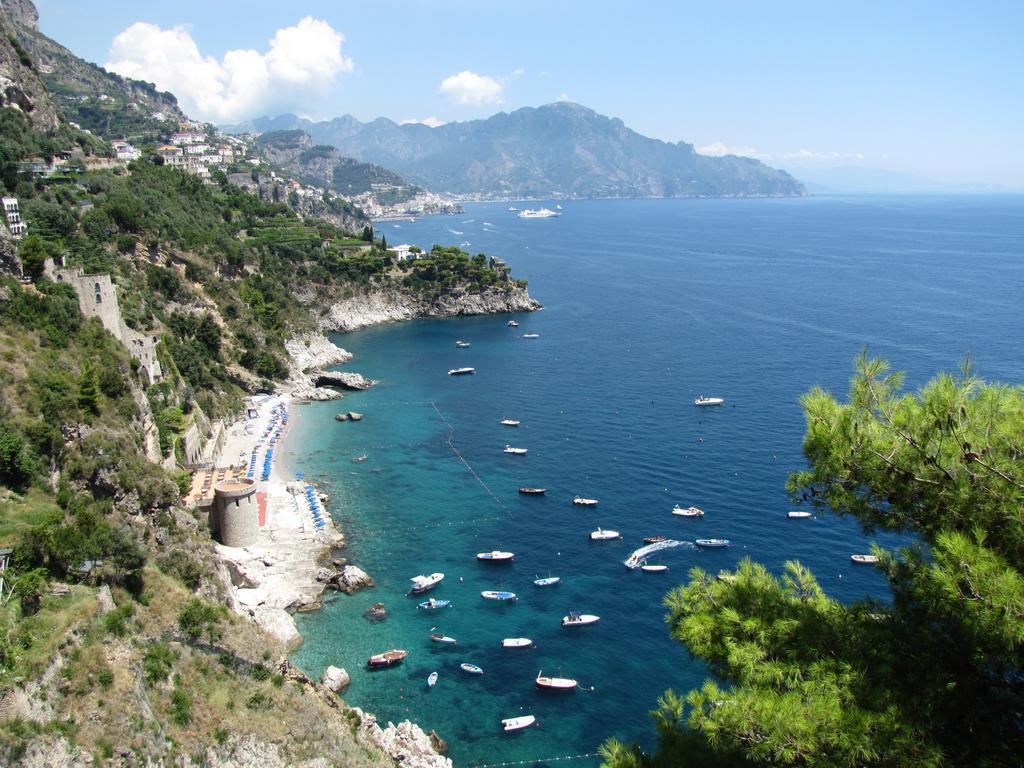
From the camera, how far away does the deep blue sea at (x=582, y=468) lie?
3020cm

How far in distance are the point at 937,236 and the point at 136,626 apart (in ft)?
715

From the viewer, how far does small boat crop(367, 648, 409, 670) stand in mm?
30531

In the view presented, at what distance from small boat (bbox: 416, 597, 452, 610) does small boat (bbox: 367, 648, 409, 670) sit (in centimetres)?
364

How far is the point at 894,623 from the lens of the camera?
1192cm

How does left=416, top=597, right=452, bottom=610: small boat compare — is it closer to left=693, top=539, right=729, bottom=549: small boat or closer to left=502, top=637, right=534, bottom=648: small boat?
left=502, top=637, right=534, bottom=648: small boat

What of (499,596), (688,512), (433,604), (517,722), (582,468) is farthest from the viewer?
(582,468)

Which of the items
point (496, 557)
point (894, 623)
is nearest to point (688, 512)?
point (496, 557)

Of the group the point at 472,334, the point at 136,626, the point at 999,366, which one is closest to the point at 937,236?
the point at 999,366

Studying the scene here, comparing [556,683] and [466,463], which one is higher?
[466,463]

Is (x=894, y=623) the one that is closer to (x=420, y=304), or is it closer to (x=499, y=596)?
(x=499, y=596)

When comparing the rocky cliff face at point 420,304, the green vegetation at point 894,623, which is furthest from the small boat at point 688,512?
the rocky cliff face at point 420,304

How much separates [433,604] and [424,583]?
1.61m

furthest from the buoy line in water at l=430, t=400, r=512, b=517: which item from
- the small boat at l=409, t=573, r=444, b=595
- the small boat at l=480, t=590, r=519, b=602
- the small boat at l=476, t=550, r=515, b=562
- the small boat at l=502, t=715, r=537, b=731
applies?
the small boat at l=502, t=715, r=537, b=731

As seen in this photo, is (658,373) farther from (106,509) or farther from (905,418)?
(905,418)
